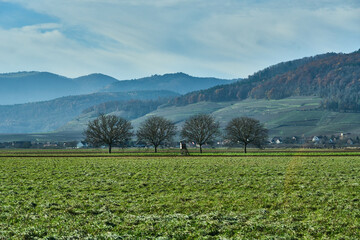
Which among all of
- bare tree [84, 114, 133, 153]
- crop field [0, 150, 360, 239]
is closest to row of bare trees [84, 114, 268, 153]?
bare tree [84, 114, 133, 153]

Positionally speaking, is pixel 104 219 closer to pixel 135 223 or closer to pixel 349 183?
pixel 135 223

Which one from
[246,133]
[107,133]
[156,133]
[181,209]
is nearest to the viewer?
[181,209]

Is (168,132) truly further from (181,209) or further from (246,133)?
(181,209)

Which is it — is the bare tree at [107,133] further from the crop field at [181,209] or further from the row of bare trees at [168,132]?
the crop field at [181,209]

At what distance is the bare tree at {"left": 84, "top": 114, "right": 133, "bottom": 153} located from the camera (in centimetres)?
10800

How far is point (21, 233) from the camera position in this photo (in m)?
15.8

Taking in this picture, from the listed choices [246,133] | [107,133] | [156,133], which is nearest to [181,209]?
[246,133]

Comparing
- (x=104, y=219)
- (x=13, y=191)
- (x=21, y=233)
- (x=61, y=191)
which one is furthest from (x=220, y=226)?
(x=13, y=191)

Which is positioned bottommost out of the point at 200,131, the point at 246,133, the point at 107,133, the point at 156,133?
the point at 246,133

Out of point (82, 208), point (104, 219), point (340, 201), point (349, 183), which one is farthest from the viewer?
point (349, 183)

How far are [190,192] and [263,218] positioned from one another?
8921 millimetres

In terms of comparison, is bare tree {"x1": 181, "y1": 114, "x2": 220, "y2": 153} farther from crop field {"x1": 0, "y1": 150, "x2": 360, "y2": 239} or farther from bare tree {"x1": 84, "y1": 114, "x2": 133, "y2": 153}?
crop field {"x1": 0, "y1": 150, "x2": 360, "y2": 239}

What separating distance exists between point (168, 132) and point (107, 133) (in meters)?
17.1

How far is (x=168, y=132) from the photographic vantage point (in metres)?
113
